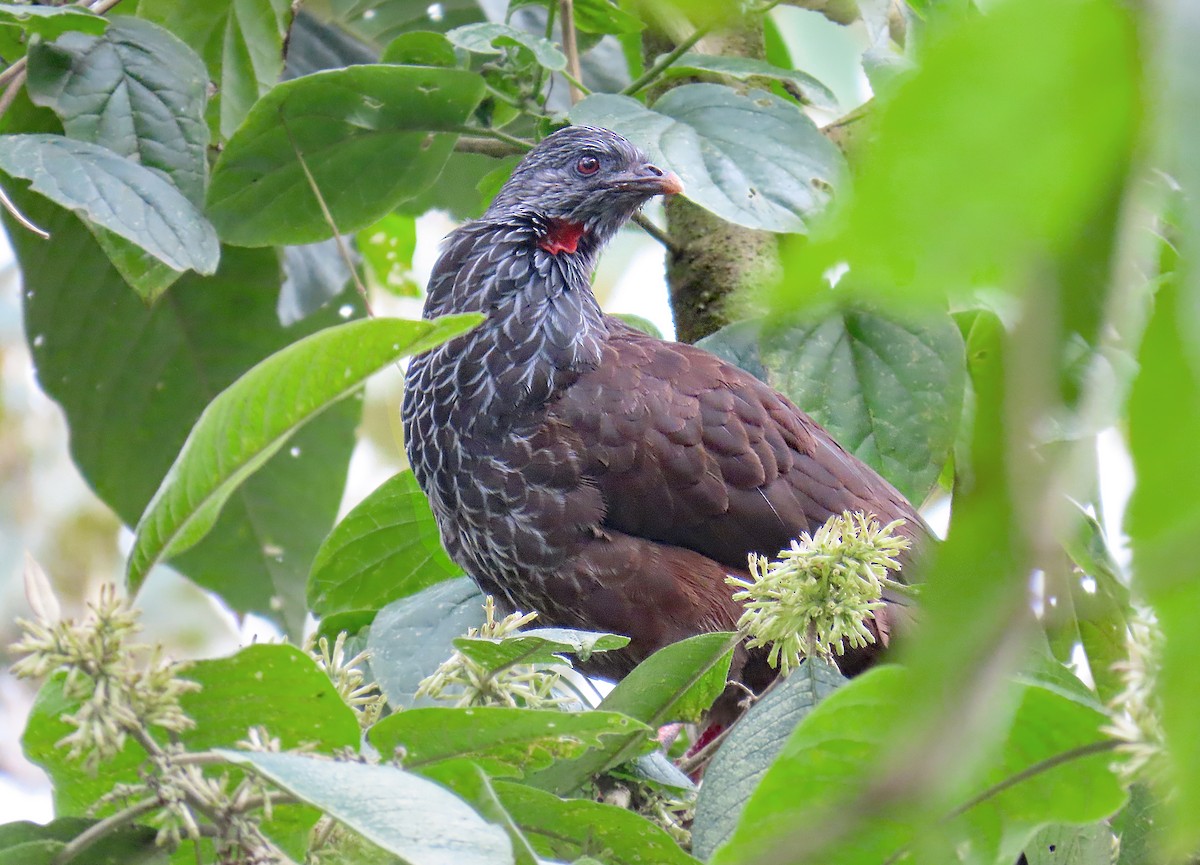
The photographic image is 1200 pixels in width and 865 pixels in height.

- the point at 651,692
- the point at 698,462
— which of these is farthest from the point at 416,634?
the point at 651,692

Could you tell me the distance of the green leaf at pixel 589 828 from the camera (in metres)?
1.53

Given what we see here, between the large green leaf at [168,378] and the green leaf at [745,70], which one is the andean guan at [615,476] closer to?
the green leaf at [745,70]

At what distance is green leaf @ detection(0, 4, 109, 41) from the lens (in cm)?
270

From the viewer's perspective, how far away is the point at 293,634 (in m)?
3.77

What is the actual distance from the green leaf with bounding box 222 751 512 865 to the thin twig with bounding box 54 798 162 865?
0.18 metres

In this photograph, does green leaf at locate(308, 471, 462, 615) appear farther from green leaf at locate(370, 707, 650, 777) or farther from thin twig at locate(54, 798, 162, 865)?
thin twig at locate(54, 798, 162, 865)

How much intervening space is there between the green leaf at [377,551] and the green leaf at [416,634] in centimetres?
21

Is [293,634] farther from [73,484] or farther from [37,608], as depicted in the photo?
[73,484]

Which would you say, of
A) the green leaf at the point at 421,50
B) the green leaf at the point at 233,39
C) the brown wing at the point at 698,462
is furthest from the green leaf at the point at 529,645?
the green leaf at the point at 233,39

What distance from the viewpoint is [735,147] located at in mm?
2879

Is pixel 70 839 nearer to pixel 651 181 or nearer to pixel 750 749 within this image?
pixel 750 749

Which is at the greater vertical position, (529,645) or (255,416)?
(255,416)

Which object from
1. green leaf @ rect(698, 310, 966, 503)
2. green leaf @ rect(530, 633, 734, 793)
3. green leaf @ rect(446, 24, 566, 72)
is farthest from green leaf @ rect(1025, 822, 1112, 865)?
green leaf @ rect(446, 24, 566, 72)

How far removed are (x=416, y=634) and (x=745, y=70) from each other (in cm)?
146
